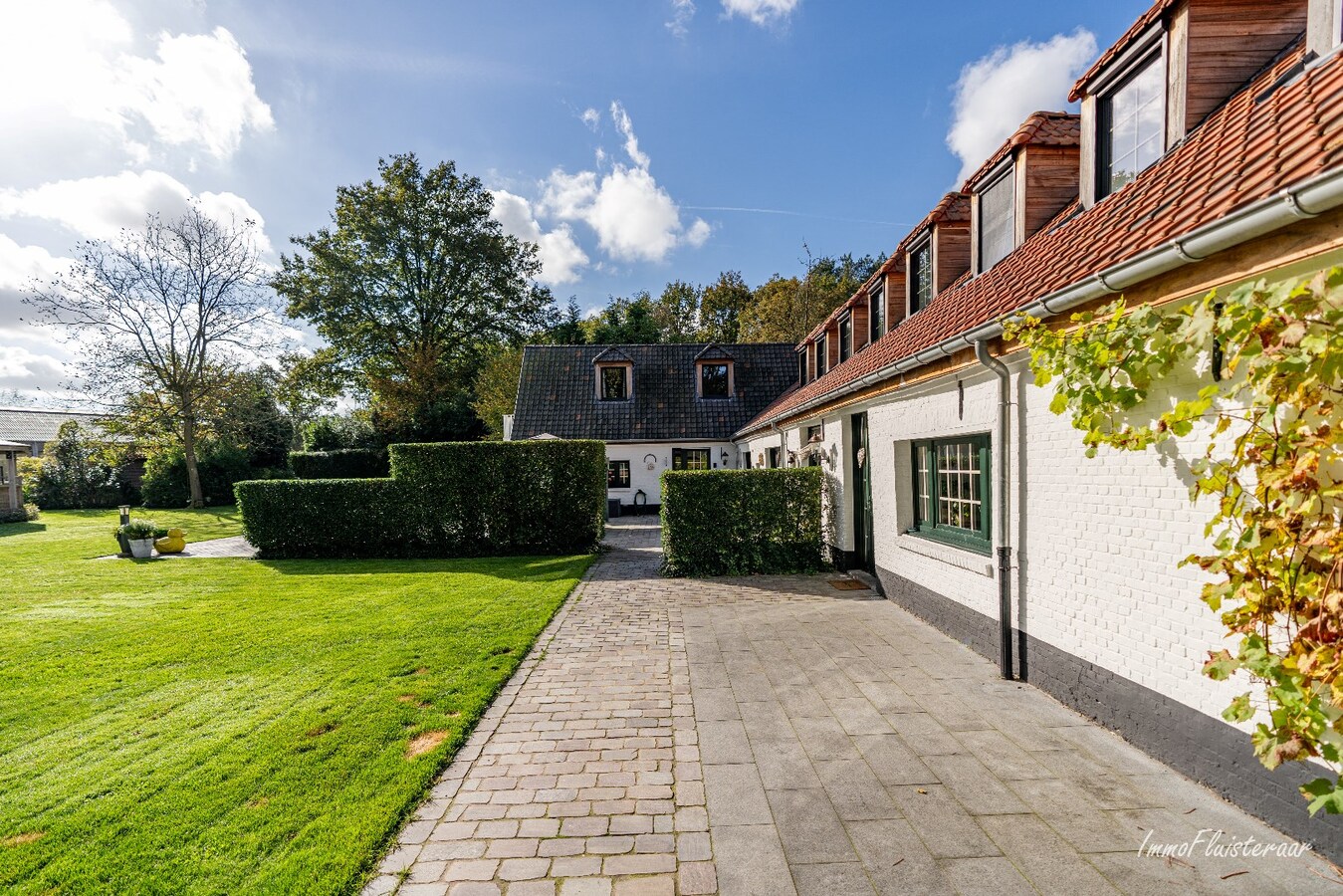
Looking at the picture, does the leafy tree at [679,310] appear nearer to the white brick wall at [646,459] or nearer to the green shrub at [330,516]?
the white brick wall at [646,459]

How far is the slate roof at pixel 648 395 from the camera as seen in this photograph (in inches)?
821

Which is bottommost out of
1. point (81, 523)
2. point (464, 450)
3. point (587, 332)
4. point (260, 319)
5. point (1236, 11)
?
point (81, 523)

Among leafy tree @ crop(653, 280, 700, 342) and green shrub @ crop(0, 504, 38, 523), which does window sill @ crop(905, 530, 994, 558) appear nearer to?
leafy tree @ crop(653, 280, 700, 342)

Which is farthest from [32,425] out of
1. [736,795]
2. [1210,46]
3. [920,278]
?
[1210,46]

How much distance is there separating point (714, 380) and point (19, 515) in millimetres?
29431

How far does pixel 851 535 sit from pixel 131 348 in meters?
29.6

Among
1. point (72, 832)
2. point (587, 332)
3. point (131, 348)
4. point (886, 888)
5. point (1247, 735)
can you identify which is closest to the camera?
point (886, 888)

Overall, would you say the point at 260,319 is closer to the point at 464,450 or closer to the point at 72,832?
the point at 464,450

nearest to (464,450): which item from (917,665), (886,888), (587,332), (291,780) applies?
(291,780)

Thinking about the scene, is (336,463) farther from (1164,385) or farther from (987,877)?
(1164,385)

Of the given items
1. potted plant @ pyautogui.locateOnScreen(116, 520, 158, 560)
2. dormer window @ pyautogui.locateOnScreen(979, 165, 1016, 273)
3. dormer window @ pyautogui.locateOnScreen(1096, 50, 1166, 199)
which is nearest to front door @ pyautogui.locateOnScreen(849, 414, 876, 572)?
dormer window @ pyautogui.locateOnScreen(979, 165, 1016, 273)

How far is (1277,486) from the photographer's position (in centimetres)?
225

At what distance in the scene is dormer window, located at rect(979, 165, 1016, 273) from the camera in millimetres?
6879

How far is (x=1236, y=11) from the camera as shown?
4402 mm
